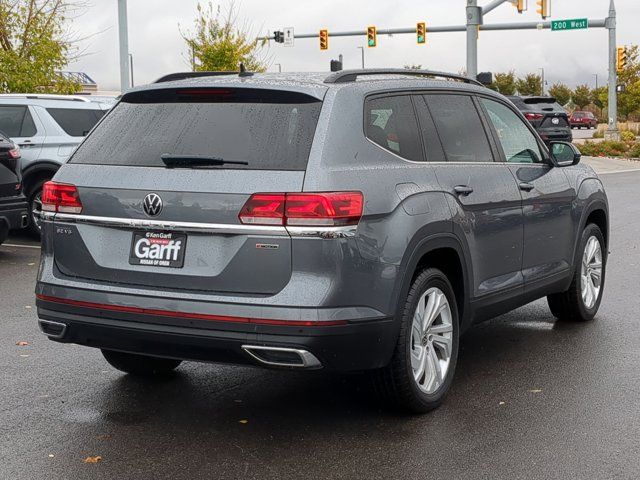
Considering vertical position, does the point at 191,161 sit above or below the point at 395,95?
below

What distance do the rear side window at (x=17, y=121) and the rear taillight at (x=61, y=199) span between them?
8.76 meters

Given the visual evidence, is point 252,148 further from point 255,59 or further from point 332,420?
point 255,59

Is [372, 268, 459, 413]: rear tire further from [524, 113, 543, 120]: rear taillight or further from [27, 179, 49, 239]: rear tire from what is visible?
[524, 113, 543, 120]: rear taillight

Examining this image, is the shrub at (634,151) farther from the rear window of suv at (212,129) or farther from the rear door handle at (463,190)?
the rear window of suv at (212,129)

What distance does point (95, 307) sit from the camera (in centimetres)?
494

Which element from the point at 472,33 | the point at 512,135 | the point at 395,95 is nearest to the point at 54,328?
the point at 395,95

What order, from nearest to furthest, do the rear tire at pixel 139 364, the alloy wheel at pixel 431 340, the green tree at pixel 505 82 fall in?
1. the alloy wheel at pixel 431 340
2. the rear tire at pixel 139 364
3. the green tree at pixel 505 82

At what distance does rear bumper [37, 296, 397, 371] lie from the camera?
15.0 feet

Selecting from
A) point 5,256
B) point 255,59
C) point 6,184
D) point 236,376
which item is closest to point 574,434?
point 236,376

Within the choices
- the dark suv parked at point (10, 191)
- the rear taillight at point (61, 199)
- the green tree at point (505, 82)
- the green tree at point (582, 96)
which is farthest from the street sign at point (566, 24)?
the green tree at point (582, 96)

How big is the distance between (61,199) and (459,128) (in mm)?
2323

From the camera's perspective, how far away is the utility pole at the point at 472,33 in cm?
3189

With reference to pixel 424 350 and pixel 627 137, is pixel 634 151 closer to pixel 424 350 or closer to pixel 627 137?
pixel 627 137

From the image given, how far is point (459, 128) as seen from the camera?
6.01 meters
